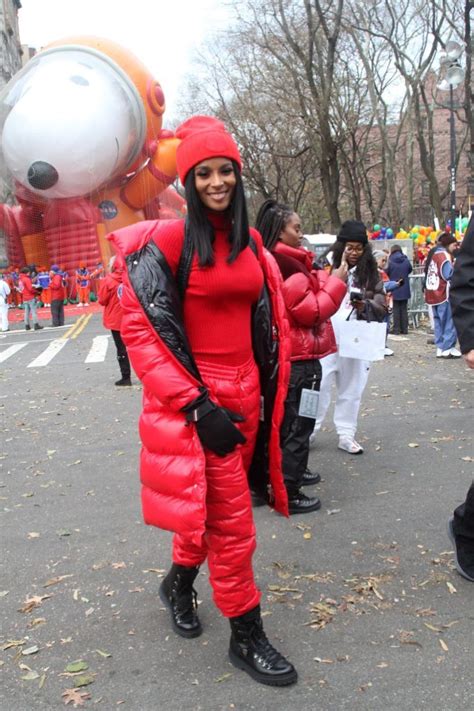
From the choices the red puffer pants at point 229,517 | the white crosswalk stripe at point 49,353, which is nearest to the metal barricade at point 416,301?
the white crosswalk stripe at point 49,353

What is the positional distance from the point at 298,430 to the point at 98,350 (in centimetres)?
1063

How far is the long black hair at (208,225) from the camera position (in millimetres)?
2752

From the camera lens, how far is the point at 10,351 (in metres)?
15.8

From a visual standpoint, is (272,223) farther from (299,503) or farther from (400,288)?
(400,288)

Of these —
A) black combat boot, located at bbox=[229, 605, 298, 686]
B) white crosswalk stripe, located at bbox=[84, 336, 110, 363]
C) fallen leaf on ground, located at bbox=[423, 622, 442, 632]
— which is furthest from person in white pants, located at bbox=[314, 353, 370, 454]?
white crosswalk stripe, located at bbox=[84, 336, 110, 363]

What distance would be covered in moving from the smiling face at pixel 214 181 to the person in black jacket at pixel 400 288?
38.5ft

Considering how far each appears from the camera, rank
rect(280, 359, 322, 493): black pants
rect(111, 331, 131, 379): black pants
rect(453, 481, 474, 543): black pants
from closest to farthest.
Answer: rect(453, 481, 474, 543): black pants → rect(280, 359, 322, 493): black pants → rect(111, 331, 131, 379): black pants

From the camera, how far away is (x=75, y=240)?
24.2 meters

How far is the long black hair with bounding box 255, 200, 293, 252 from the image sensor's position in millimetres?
4523

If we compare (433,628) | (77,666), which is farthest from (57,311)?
(433,628)

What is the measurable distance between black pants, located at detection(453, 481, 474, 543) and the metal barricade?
1239 cm

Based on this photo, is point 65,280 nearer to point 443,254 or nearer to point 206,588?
point 443,254

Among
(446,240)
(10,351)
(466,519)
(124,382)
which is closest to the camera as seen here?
(466,519)

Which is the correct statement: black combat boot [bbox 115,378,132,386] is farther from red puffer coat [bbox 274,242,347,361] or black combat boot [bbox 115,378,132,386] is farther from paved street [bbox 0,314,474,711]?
red puffer coat [bbox 274,242,347,361]
